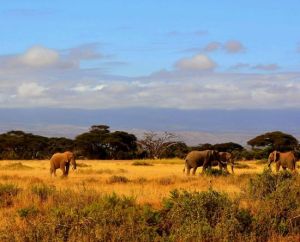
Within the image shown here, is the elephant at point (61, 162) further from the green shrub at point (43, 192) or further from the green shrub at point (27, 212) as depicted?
the green shrub at point (27, 212)

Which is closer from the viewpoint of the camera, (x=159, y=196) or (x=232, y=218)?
(x=232, y=218)

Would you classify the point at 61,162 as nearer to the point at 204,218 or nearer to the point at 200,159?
the point at 200,159

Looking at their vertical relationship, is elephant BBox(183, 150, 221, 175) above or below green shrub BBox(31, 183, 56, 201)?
above

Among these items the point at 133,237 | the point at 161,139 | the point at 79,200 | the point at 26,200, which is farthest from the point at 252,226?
the point at 161,139

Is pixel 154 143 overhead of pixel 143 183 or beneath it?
overhead

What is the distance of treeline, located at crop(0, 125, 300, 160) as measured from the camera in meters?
58.0

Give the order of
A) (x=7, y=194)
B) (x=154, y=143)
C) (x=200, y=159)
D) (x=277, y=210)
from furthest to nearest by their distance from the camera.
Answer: (x=154, y=143) < (x=200, y=159) < (x=7, y=194) < (x=277, y=210)

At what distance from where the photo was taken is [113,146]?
5972 centimetres

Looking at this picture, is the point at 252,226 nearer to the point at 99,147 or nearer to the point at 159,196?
the point at 159,196

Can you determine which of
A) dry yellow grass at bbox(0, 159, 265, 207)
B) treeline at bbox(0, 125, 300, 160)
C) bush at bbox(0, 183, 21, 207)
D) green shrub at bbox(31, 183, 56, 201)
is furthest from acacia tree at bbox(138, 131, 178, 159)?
green shrub at bbox(31, 183, 56, 201)

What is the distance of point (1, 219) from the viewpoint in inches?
432

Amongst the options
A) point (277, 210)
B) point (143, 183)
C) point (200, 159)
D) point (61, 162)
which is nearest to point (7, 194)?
point (277, 210)

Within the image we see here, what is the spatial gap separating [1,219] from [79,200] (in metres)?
1.46

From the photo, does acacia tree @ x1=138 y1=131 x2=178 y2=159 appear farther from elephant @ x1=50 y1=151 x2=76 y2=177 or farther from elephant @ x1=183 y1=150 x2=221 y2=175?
elephant @ x1=50 y1=151 x2=76 y2=177
